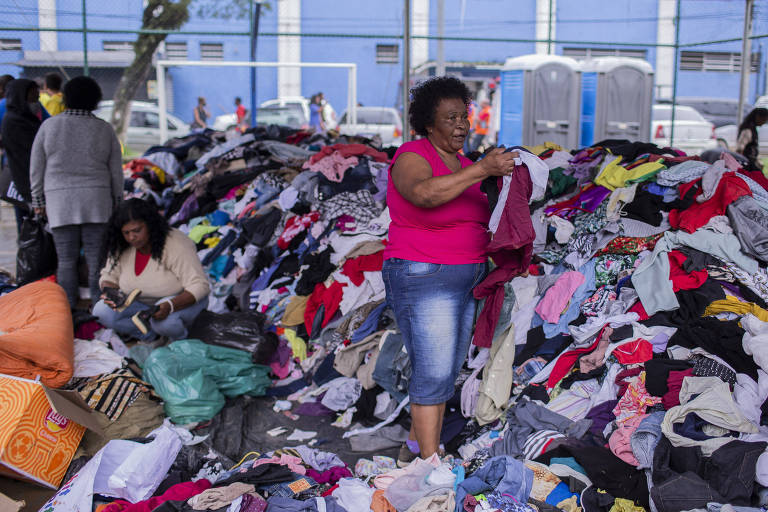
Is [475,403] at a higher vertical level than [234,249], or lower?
lower

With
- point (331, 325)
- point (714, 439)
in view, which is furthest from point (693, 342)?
point (331, 325)

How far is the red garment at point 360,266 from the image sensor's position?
513 centimetres

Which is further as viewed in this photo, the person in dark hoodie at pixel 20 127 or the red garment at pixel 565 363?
the person in dark hoodie at pixel 20 127

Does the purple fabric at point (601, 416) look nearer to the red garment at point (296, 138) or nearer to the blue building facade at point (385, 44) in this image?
the red garment at point (296, 138)

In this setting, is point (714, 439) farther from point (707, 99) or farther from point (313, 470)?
point (707, 99)

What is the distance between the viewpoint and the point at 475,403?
4008 mm

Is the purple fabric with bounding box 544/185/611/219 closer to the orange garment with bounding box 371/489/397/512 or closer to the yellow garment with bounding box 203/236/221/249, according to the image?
→ the orange garment with bounding box 371/489/397/512

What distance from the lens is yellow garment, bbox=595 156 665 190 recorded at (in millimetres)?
4781

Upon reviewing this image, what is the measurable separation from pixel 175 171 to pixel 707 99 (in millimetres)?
14875

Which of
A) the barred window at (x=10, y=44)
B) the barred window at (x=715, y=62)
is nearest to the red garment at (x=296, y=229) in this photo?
the barred window at (x=10, y=44)

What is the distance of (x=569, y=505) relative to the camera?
284 cm

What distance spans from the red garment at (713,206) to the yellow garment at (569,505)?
2.05 m

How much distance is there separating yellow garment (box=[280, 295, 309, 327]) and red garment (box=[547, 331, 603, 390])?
6.83 ft

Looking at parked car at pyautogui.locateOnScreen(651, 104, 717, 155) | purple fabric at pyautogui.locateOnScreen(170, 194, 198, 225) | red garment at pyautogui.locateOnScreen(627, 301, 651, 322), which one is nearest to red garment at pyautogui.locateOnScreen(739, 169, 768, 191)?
red garment at pyautogui.locateOnScreen(627, 301, 651, 322)
